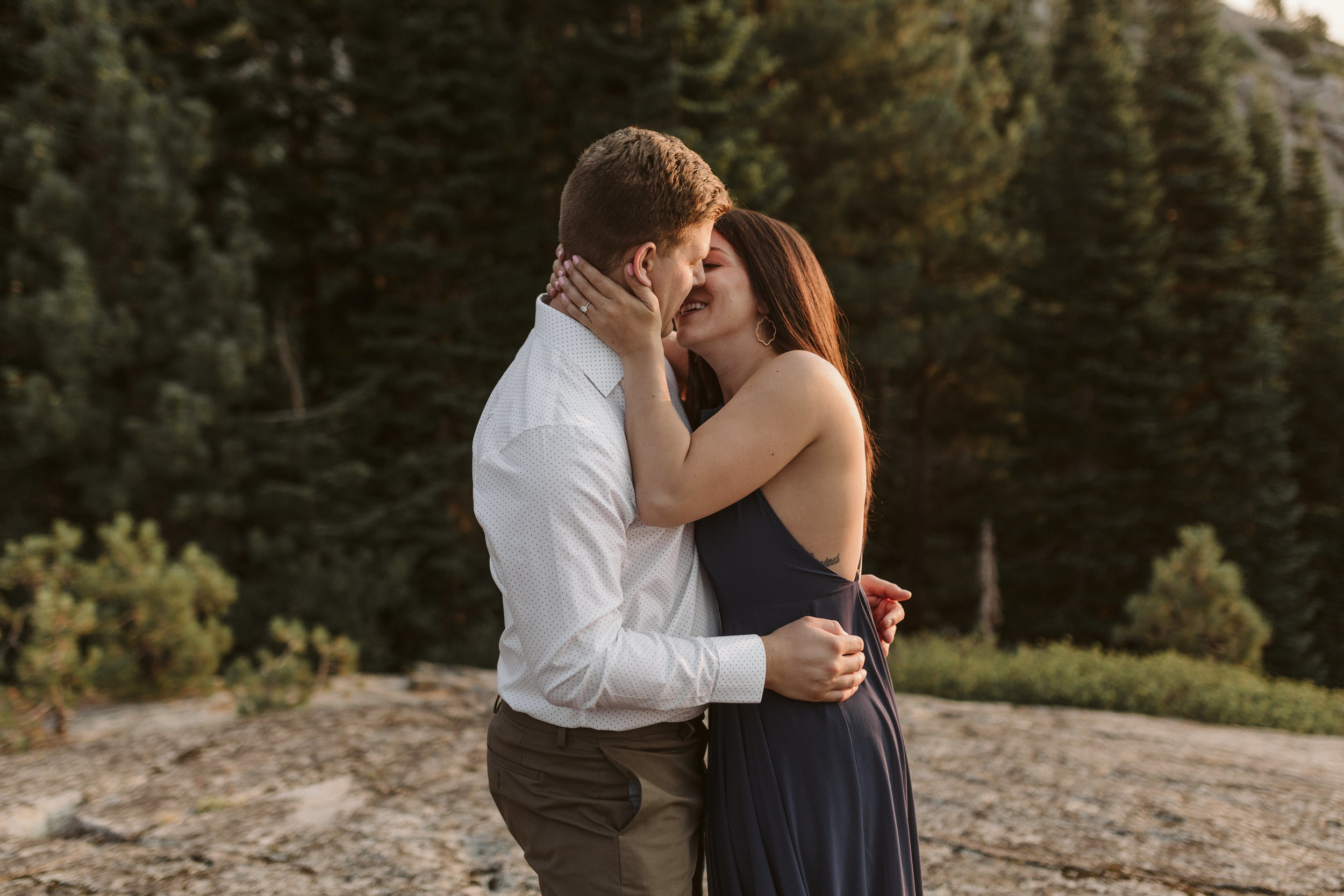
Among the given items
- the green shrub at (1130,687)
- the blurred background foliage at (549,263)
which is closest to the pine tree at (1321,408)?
the blurred background foliage at (549,263)

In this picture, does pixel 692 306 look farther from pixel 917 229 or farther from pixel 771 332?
pixel 917 229

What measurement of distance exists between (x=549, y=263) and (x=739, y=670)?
13724mm

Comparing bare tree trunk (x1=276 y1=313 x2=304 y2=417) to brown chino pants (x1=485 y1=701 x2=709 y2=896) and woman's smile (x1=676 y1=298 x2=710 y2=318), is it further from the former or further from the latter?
brown chino pants (x1=485 y1=701 x2=709 y2=896)

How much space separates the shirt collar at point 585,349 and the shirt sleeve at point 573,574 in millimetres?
152

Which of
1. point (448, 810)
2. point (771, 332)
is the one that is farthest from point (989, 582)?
point (771, 332)

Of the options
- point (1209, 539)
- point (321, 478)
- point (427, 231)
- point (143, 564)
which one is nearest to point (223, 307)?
point (321, 478)

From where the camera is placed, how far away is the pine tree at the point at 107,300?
9656 millimetres

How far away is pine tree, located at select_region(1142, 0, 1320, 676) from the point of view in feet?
57.0

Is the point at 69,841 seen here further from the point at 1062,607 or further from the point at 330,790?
the point at 1062,607

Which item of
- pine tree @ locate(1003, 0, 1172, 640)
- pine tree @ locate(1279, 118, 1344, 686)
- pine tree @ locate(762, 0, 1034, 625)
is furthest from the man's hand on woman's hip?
pine tree @ locate(1279, 118, 1344, 686)

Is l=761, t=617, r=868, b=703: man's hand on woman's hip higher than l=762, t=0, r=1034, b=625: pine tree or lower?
lower

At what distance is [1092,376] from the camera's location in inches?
711

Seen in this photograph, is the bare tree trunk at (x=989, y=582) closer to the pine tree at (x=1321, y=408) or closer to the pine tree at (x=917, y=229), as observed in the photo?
the pine tree at (x=917, y=229)

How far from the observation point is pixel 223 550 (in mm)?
11336
